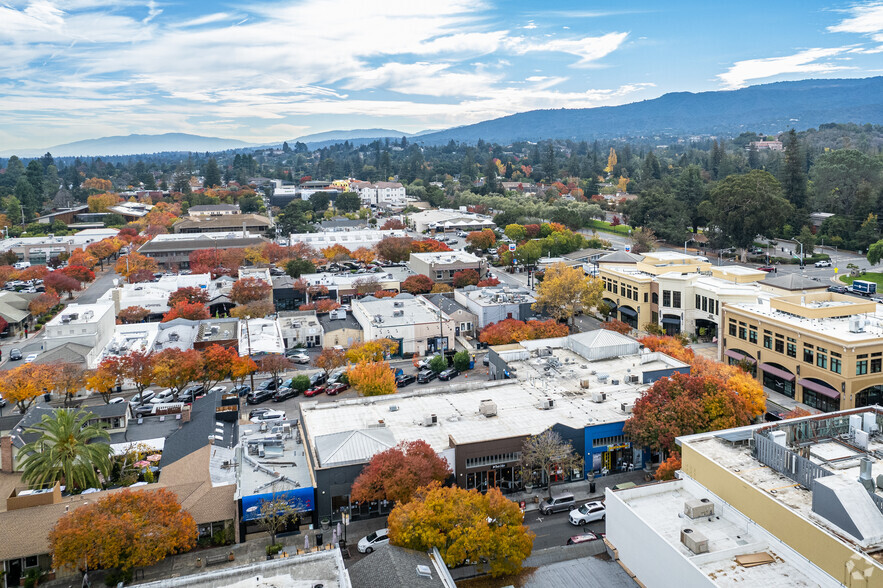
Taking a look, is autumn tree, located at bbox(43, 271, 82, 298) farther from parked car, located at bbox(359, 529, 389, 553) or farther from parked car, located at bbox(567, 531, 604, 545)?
parked car, located at bbox(567, 531, 604, 545)

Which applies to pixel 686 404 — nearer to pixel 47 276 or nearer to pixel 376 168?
pixel 47 276

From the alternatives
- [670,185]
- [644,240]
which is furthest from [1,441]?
[670,185]

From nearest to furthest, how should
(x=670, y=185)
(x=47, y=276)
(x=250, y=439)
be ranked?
(x=250, y=439) → (x=47, y=276) → (x=670, y=185)

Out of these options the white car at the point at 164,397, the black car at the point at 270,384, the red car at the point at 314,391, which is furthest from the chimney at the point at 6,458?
the red car at the point at 314,391

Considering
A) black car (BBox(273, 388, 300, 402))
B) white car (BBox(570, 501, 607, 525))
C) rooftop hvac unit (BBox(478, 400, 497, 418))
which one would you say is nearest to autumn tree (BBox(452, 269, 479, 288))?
black car (BBox(273, 388, 300, 402))

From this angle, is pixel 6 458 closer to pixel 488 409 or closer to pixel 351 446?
pixel 351 446

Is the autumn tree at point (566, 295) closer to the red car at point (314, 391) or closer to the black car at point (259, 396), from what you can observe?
the red car at point (314, 391)
